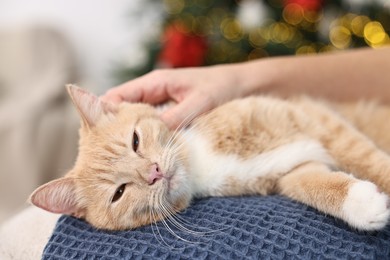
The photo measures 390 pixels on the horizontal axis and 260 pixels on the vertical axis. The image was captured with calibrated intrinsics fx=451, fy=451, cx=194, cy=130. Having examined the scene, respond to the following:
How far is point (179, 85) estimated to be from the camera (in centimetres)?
140

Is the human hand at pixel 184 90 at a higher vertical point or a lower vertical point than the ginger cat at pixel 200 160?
higher

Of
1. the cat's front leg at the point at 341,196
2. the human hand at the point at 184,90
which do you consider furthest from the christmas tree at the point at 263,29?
the cat's front leg at the point at 341,196

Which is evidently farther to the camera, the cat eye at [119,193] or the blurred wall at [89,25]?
the blurred wall at [89,25]

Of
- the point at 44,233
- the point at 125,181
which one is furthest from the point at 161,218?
the point at 44,233

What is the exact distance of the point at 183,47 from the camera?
8.11 ft

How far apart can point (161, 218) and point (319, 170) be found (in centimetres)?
44

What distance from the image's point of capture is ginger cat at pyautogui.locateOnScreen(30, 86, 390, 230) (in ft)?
3.74

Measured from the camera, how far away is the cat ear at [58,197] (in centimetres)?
112

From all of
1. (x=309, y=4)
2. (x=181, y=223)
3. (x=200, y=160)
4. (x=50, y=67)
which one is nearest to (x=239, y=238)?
(x=181, y=223)

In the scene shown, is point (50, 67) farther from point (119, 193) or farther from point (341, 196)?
point (341, 196)

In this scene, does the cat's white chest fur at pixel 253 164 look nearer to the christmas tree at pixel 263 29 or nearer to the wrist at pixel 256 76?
the wrist at pixel 256 76

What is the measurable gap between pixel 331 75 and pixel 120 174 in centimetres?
88

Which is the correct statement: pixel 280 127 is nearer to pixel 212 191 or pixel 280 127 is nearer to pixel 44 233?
pixel 212 191

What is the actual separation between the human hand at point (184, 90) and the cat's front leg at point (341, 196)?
0.34 metres
